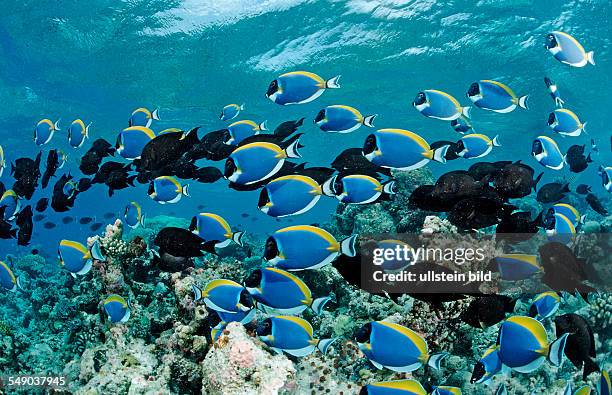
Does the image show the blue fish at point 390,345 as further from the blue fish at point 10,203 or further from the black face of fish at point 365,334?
the blue fish at point 10,203

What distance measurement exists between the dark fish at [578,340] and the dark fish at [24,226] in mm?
7038

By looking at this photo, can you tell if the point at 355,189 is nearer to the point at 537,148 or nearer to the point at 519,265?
the point at 519,265

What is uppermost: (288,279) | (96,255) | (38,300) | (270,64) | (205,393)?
(288,279)

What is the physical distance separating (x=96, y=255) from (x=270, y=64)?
1884 centimetres

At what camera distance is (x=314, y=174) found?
15.6 feet

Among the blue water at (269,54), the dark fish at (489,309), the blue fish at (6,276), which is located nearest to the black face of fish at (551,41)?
the dark fish at (489,309)

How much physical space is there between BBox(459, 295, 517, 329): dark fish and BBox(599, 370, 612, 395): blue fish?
3.21ft

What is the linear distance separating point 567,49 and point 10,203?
8218 mm

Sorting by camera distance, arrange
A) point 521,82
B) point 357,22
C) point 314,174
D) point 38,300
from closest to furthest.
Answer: point 314,174 → point 38,300 → point 357,22 → point 521,82

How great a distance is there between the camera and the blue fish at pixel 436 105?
16.7 feet

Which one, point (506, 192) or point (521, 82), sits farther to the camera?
point (521, 82)

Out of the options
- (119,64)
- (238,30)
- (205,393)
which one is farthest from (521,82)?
(205,393)

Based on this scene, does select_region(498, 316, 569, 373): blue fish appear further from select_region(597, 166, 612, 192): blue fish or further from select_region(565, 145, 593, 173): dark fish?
select_region(597, 166, 612, 192): blue fish

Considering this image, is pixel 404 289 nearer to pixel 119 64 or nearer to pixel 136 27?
pixel 136 27
